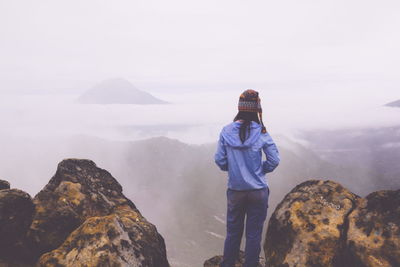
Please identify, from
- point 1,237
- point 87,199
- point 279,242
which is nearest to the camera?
point 279,242

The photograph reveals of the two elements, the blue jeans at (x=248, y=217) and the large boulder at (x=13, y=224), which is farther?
the large boulder at (x=13, y=224)

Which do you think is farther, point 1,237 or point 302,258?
point 1,237

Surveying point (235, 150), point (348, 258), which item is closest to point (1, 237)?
point (235, 150)

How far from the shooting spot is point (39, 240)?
40.0 feet

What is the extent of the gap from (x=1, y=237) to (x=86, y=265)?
178 inches

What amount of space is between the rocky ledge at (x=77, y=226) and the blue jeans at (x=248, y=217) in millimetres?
2325

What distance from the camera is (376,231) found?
389 inches

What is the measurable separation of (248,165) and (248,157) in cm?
24

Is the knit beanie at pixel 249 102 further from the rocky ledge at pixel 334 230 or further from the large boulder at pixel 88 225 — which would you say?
the large boulder at pixel 88 225

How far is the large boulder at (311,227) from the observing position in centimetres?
1033

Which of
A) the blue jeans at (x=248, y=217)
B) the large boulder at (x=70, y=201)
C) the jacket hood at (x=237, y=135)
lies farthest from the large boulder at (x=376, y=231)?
the large boulder at (x=70, y=201)

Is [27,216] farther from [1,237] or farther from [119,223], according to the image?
[119,223]

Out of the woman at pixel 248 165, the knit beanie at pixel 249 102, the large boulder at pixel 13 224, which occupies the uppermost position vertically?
the knit beanie at pixel 249 102

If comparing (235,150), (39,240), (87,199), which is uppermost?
(235,150)
